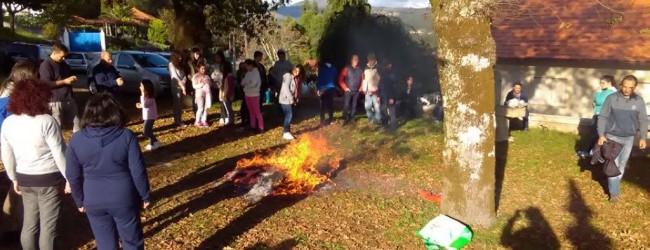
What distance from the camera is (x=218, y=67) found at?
45.6 feet

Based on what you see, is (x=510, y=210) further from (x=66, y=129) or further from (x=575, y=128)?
(x=66, y=129)

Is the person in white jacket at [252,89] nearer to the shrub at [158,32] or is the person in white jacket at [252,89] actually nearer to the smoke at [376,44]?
the smoke at [376,44]

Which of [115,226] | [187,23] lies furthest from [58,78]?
[187,23]

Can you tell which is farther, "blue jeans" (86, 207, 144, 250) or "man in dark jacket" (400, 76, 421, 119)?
"man in dark jacket" (400, 76, 421, 119)

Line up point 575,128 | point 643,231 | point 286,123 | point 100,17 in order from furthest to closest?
point 100,17, point 575,128, point 286,123, point 643,231

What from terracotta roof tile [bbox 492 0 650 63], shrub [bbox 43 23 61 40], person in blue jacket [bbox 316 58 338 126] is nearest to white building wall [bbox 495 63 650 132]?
terracotta roof tile [bbox 492 0 650 63]

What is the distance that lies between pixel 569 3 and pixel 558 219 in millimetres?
11498

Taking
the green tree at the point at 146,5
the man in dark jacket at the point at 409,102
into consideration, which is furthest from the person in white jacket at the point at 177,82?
the green tree at the point at 146,5

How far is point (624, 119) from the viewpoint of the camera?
23.7ft

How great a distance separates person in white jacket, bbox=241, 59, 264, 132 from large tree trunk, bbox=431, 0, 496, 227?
5713 mm

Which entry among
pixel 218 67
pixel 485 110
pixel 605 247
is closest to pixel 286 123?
pixel 218 67

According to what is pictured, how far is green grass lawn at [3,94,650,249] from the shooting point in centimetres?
608

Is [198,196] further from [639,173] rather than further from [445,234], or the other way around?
[639,173]

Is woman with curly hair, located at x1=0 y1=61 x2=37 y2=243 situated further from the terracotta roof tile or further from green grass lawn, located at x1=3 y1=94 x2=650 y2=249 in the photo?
Answer: the terracotta roof tile
